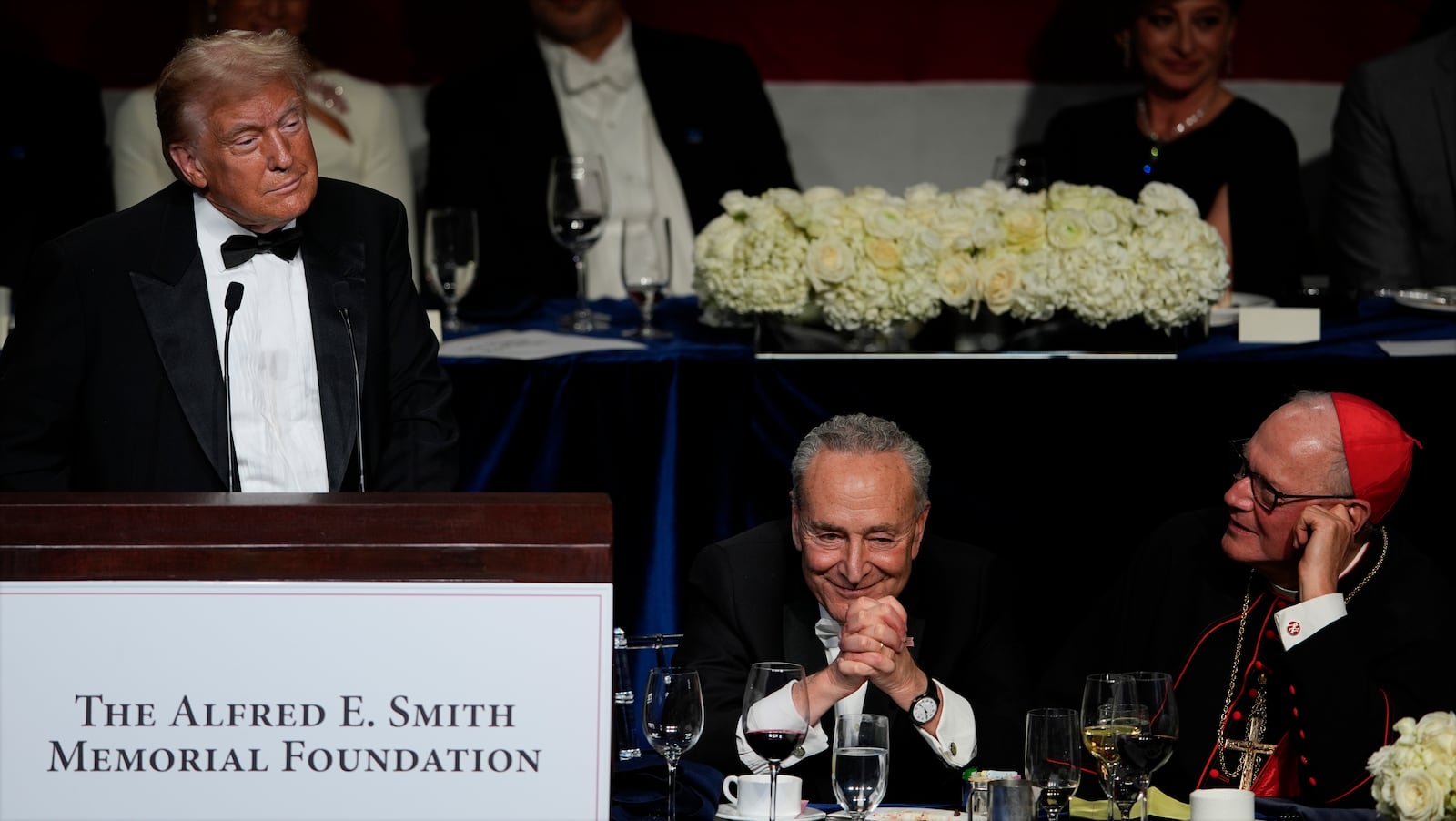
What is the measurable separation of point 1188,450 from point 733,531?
0.83 metres

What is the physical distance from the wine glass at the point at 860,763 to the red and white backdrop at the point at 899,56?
13.0 feet

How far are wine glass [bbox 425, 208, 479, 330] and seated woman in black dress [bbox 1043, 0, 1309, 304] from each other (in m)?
1.73

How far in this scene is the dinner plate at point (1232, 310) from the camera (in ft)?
11.7

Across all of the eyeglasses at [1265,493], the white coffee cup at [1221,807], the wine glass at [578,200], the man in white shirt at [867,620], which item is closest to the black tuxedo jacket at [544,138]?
the wine glass at [578,200]

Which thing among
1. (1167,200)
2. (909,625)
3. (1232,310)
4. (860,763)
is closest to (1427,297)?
(1232,310)

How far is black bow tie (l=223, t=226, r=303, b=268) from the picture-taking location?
244 centimetres

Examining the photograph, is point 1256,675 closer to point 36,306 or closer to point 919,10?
point 36,306

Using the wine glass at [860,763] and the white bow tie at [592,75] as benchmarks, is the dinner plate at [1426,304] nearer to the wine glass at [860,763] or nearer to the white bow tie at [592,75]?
the wine glass at [860,763]

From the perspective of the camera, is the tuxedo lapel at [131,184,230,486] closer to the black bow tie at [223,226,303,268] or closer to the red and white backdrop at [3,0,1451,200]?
the black bow tie at [223,226,303,268]

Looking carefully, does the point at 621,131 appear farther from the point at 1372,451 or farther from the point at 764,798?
the point at 764,798

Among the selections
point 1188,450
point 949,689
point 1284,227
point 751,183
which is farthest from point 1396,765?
point 751,183

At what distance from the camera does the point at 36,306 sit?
2424 mm

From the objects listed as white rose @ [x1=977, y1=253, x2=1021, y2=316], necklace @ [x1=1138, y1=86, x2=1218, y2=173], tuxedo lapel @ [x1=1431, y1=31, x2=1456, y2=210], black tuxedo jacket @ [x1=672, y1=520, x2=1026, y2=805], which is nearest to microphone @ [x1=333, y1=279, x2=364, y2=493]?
black tuxedo jacket @ [x1=672, y1=520, x2=1026, y2=805]

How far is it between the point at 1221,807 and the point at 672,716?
601mm
